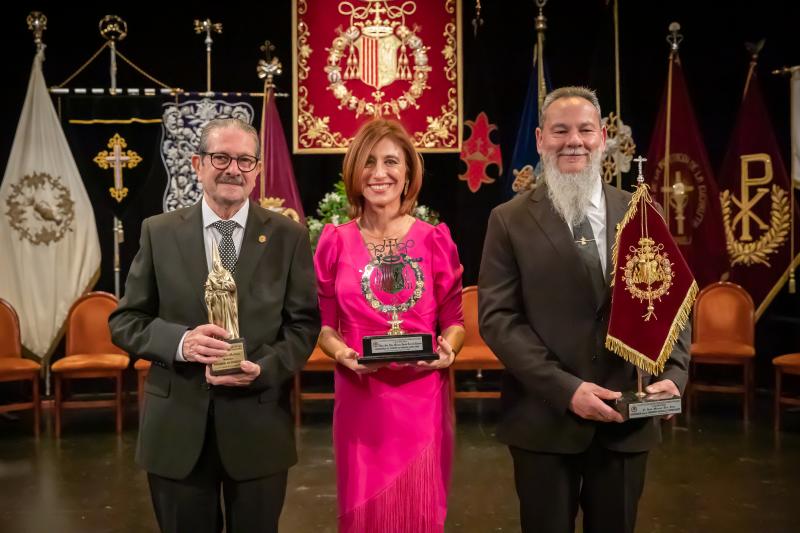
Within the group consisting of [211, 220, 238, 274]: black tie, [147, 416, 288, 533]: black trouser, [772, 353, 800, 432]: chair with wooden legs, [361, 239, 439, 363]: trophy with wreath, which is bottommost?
[772, 353, 800, 432]: chair with wooden legs

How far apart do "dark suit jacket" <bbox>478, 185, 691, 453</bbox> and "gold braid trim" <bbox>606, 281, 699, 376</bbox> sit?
7cm

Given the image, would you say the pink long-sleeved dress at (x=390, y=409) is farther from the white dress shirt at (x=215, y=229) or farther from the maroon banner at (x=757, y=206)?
the maroon banner at (x=757, y=206)

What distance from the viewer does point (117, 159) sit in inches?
268

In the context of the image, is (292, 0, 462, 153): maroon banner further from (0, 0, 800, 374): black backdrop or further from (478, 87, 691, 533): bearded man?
(478, 87, 691, 533): bearded man

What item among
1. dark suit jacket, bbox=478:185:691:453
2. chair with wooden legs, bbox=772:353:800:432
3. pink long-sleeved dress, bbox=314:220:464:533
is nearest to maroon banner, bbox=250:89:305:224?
chair with wooden legs, bbox=772:353:800:432

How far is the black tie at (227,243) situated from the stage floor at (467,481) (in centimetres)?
214

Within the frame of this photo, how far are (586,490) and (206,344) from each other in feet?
3.79

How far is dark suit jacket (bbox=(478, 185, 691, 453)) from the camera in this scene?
7.61 ft

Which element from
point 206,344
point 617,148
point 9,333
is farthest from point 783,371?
point 9,333

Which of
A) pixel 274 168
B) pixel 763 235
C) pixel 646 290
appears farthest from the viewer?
pixel 274 168

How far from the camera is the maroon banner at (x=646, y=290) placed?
7.46 feet

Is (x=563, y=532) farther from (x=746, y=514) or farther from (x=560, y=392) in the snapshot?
(x=746, y=514)

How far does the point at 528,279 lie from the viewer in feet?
7.82

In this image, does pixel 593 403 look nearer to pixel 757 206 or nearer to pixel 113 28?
pixel 757 206
